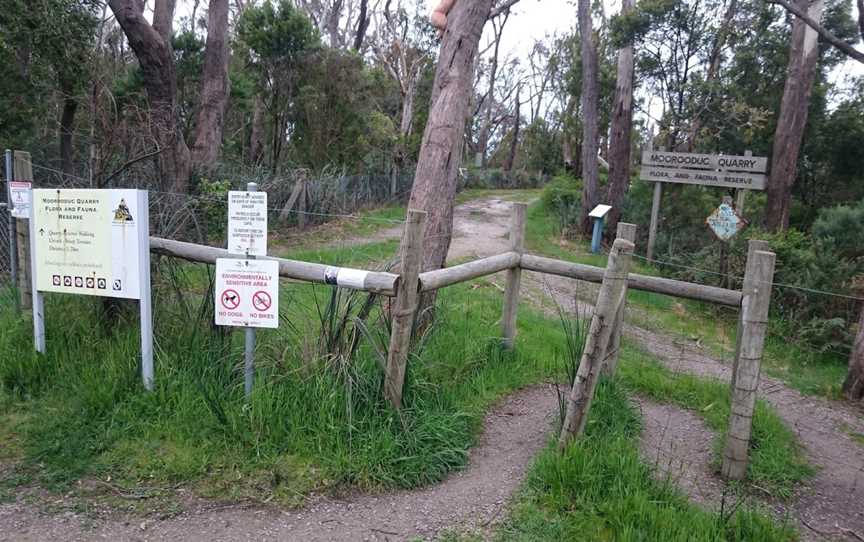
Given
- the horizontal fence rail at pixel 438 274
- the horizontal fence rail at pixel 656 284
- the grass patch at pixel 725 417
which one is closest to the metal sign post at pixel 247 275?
the horizontal fence rail at pixel 438 274

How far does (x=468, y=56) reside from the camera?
229 inches

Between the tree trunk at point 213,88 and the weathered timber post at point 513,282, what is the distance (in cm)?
964

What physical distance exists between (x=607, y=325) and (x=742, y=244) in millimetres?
→ 7868

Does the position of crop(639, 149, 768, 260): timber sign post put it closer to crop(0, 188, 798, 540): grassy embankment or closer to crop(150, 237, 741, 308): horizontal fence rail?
crop(150, 237, 741, 308): horizontal fence rail

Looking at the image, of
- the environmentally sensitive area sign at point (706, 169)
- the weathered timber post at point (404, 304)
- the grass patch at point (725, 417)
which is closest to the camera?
the weathered timber post at point (404, 304)

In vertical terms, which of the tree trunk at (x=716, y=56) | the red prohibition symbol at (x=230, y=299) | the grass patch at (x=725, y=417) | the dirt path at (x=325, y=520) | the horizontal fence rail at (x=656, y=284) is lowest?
the dirt path at (x=325, y=520)

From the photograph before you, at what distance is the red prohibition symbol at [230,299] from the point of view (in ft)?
13.3

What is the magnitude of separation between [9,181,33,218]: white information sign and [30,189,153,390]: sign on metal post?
20.0 inches

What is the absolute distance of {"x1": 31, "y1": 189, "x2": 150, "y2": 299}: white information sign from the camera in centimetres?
429

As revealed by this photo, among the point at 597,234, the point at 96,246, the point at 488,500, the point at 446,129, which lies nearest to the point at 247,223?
the point at 96,246

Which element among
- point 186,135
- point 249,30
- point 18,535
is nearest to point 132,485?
point 18,535

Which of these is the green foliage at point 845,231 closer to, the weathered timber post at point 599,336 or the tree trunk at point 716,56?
the tree trunk at point 716,56

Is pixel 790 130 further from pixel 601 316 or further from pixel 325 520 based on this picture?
pixel 325 520

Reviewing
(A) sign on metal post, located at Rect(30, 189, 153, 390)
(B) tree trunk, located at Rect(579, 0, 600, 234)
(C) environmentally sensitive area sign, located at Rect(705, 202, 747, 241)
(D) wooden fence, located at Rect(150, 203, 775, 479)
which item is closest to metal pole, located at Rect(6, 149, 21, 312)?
(A) sign on metal post, located at Rect(30, 189, 153, 390)
